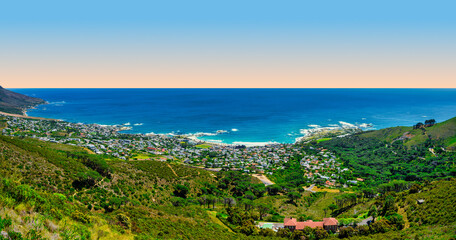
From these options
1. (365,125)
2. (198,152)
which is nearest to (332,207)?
(198,152)

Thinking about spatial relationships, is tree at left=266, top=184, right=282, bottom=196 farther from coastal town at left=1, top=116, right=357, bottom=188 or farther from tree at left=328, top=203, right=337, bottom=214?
tree at left=328, top=203, right=337, bottom=214

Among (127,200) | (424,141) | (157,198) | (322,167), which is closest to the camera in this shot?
(127,200)

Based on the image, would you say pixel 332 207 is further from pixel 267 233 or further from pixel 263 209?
pixel 267 233

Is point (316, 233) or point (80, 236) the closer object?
point (80, 236)

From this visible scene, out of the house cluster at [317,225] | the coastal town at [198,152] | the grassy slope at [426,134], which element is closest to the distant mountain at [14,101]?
the coastal town at [198,152]

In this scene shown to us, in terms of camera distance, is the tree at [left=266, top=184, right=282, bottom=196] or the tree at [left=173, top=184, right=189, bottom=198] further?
the tree at [left=266, top=184, right=282, bottom=196]

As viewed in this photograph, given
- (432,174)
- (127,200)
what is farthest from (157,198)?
(432,174)

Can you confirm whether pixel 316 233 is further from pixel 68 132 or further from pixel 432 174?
pixel 68 132

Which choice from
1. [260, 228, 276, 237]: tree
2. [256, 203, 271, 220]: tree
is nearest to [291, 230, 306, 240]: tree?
[260, 228, 276, 237]: tree

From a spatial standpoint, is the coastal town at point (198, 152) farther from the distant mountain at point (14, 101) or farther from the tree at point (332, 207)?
the distant mountain at point (14, 101)
